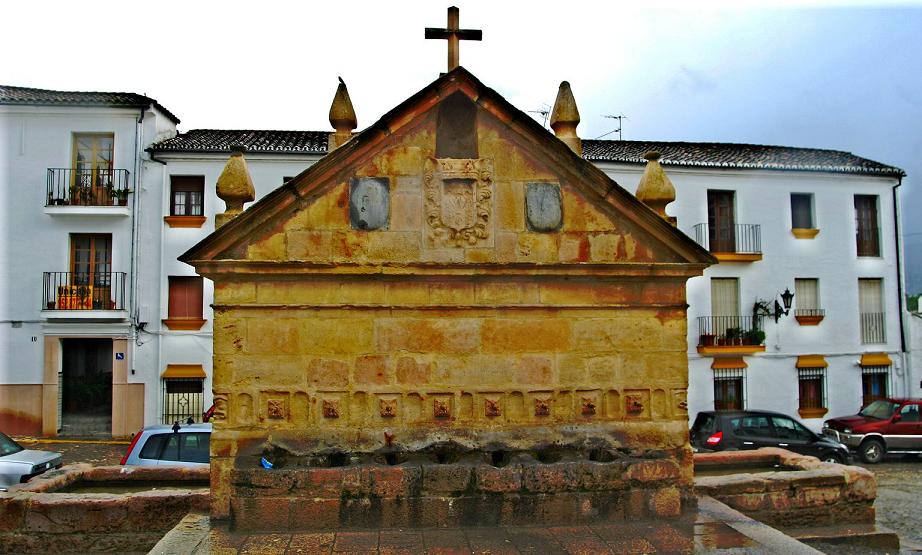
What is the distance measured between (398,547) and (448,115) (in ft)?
13.8

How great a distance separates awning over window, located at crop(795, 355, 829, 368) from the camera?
23.4 m

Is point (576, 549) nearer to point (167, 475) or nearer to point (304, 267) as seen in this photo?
point (304, 267)

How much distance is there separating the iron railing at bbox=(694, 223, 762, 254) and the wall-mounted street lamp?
1.60 metres

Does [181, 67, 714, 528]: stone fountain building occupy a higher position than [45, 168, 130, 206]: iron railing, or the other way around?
[45, 168, 130, 206]: iron railing

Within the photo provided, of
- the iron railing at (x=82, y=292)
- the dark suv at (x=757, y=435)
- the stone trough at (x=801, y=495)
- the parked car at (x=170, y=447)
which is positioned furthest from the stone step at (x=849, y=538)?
the iron railing at (x=82, y=292)

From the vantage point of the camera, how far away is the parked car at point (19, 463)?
467 inches

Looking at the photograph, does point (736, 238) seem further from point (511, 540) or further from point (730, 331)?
point (511, 540)

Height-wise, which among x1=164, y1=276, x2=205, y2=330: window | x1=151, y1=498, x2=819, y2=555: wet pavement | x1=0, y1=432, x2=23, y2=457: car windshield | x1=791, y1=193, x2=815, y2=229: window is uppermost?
x1=791, y1=193, x2=815, y2=229: window

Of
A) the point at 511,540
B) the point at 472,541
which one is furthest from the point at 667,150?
the point at 472,541

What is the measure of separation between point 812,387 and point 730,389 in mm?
2847

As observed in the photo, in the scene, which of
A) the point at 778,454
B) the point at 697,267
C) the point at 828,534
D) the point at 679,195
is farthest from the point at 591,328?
the point at 679,195

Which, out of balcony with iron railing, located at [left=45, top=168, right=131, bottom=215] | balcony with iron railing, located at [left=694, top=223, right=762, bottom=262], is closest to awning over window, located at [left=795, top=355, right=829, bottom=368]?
balcony with iron railing, located at [left=694, top=223, right=762, bottom=262]

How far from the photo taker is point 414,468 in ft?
23.4

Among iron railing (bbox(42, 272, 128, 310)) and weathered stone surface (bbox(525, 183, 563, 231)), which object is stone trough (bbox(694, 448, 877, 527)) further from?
iron railing (bbox(42, 272, 128, 310))
